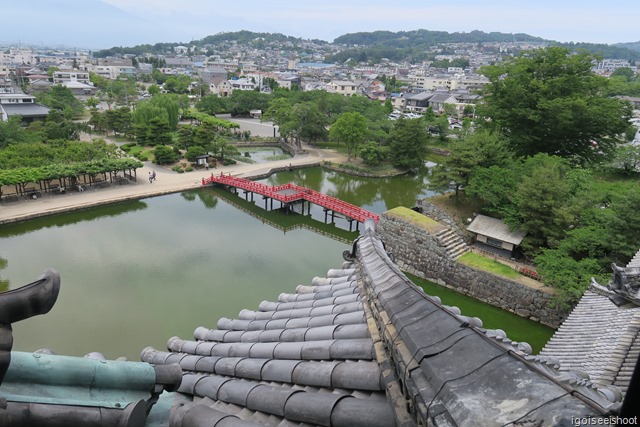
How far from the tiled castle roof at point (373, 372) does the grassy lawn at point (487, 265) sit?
11350mm

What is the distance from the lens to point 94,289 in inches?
575

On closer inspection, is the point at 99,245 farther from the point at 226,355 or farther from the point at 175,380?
the point at 175,380

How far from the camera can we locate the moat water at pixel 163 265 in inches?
499

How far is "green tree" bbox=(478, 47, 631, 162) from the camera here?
21.3 m

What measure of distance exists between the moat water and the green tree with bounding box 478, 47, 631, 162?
942 cm

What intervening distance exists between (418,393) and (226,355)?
3.21 metres

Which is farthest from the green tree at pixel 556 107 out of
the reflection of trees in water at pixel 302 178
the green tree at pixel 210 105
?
the green tree at pixel 210 105

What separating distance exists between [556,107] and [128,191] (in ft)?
78.2

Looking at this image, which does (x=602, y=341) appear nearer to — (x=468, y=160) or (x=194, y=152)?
(x=468, y=160)

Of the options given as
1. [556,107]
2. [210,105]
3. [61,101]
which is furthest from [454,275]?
[61,101]

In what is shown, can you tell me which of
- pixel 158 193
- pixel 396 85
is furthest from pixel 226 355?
pixel 396 85

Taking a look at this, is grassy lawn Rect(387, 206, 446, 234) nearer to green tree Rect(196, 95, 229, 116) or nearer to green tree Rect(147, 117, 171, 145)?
green tree Rect(147, 117, 171, 145)

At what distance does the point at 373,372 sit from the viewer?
277cm

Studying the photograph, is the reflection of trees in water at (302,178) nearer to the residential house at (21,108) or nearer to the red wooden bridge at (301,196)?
the red wooden bridge at (301,196)
